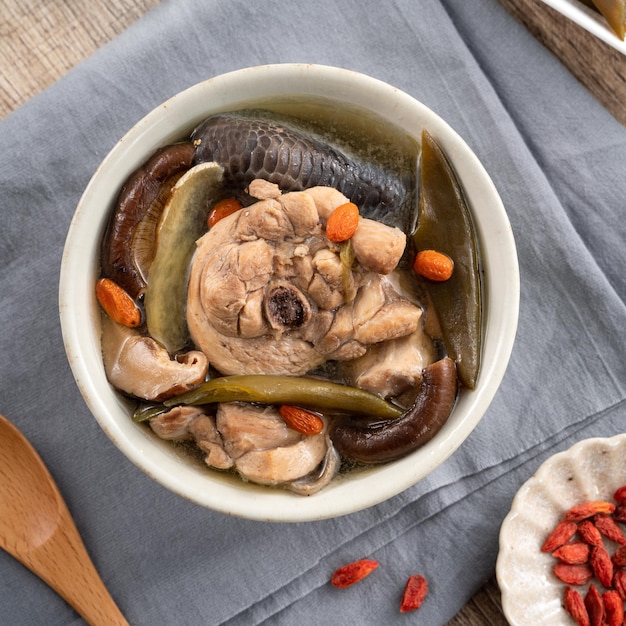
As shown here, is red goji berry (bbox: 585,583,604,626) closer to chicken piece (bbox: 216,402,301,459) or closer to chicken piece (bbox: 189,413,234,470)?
chicken piece (bbox: 216,402,301,459)

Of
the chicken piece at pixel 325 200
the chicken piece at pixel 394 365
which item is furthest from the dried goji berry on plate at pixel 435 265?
the chicken piece at pixel 325 200

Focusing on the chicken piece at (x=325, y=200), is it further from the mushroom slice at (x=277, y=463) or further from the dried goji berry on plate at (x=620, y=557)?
the dried goji berry on plate at (x=620, y=557)

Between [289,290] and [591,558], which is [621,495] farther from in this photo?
[289,290]

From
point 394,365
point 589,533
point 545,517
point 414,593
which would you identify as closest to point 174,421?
point 394,365

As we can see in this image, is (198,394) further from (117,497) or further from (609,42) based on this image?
(609,42)

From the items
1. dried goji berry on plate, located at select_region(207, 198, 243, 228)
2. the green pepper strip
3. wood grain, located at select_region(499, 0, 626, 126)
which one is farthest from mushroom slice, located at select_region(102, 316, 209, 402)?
wood grain, located at select_region(499, 0, 626, 126)

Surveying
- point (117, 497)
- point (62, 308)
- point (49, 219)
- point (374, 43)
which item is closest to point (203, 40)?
point (374, 43)
